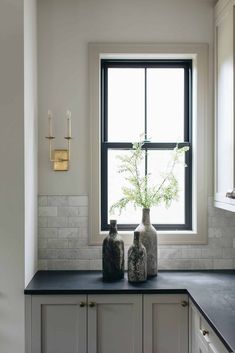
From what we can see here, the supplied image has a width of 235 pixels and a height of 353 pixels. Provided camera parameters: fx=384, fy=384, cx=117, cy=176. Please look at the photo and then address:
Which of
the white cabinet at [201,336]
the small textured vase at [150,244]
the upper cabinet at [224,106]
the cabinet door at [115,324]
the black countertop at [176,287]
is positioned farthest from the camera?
the small textured vase at [150,244]

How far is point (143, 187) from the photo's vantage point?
2748 millimetres

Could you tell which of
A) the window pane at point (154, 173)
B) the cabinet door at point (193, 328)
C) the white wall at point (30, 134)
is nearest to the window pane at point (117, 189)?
the window pane at point (154, 173)

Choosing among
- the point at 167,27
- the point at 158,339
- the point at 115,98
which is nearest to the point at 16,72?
the point at 115,98

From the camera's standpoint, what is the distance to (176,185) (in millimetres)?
2713

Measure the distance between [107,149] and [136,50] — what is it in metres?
0.75

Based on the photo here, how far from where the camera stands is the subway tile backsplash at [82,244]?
9.16 ft

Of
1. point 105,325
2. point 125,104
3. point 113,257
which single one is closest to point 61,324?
point 105,325

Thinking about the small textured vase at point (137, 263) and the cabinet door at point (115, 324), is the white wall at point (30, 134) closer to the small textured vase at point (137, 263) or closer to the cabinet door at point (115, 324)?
the cabinet door at point (115, 324)

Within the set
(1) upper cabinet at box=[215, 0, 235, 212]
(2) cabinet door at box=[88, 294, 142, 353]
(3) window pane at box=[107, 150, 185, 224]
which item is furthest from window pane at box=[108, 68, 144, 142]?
(2) cabinet door at box=[88, 294, 142, 353]

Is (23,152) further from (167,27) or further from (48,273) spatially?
(167,27)

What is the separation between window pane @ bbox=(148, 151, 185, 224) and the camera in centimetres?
294

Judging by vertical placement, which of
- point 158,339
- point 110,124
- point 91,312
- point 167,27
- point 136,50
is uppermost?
point 167,27

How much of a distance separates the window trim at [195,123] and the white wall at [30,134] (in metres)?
0.40

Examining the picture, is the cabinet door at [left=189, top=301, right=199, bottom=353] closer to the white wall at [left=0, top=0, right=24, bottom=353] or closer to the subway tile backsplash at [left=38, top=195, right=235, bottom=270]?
the subway tile backsplash at [left=38, top=195, right=235, bottom=270]
